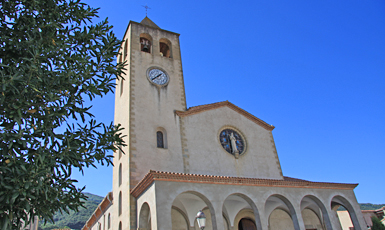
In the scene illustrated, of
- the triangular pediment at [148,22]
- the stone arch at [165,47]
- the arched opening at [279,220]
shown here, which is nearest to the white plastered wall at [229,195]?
the arched opening at [279,220]

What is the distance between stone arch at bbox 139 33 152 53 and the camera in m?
18.0

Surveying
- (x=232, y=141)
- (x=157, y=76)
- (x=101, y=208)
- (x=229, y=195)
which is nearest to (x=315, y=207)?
(x=232, y=141)

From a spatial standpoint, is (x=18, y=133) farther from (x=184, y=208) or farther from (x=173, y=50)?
(x=173, y=50)

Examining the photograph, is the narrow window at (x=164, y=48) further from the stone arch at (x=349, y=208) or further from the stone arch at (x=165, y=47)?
the stone arch at (x=349, y=208)

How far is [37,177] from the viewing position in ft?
16.2

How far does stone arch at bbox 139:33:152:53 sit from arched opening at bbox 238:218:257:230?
36.6 feet

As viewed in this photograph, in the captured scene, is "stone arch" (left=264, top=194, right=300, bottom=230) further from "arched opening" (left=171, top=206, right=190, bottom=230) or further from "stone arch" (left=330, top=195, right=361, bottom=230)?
"arched opening" (left=171, top=206, right=190, bottom=230)

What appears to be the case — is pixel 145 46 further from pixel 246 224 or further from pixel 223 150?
pixel 246 224

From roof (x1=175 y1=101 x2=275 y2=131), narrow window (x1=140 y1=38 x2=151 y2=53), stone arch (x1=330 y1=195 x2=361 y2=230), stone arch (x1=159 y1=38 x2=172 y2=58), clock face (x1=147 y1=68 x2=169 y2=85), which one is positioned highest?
stone arch (x1=159 y1=38 x2=172 y2=58)

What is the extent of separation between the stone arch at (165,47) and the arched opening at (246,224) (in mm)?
10735

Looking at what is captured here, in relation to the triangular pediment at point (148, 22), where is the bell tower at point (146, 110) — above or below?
below

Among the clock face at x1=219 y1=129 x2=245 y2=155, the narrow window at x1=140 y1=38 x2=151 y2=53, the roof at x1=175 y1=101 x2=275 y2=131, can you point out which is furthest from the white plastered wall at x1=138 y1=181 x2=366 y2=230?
the narrow window at x1=140 y1=38 x2=151 y2=53

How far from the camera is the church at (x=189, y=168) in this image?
11.4 m

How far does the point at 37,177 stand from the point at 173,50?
14.9 meters
